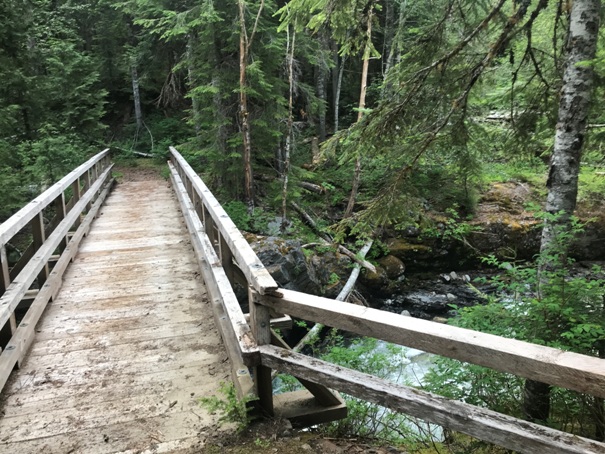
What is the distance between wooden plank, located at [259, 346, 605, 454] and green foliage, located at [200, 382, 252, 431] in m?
0.35

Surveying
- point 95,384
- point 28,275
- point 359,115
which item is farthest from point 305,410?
point 359,115

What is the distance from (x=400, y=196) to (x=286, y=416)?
2.91 metres

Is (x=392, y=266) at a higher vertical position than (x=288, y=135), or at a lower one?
lower

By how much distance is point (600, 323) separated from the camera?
3436 millimetres

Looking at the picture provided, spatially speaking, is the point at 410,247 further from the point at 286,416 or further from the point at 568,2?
the point at 286,416

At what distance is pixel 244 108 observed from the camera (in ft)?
36.4

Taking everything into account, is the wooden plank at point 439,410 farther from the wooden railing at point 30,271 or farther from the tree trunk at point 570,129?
the wooden railing at point 30,271

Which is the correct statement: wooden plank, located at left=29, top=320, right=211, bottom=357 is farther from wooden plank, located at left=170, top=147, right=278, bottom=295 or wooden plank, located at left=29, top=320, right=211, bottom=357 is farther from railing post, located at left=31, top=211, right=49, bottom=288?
railing post, located at left=31, top=211, right=49, bottom=288

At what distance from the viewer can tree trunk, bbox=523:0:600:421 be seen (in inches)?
150

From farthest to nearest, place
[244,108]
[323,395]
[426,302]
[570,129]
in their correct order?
[426,302]
[244,108]
[570,129]
[323,395]

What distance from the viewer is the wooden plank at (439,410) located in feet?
6.30

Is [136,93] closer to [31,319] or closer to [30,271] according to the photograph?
[30,271]

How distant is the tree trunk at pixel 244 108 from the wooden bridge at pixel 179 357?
565cm

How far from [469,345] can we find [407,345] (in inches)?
12.3
